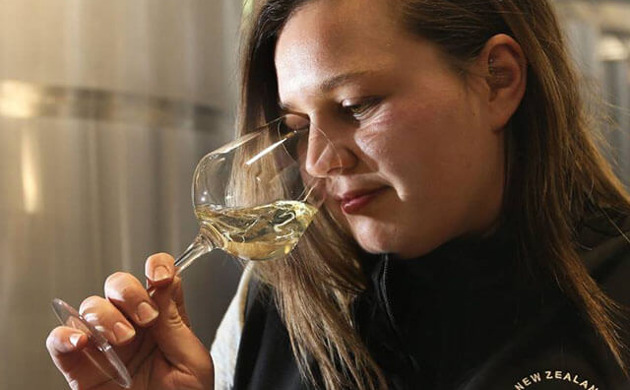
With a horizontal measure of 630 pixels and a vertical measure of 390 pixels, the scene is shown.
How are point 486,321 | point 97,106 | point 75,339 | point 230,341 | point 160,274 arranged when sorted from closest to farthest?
point 75,339 < point 160,274 < point 486,321 < point 230,341 < point 97,106

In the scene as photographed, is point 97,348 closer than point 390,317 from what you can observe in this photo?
Yes

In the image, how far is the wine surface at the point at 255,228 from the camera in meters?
0.93

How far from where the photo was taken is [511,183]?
1.12 meters

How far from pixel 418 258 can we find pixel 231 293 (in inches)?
29.7

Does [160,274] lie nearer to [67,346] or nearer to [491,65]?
[67,346]

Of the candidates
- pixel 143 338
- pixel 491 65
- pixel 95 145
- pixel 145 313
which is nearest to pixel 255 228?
pixel 145 313

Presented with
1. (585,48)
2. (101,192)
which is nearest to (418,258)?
(101,192)

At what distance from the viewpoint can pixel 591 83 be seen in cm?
128

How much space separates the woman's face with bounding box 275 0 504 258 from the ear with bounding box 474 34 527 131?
22 millimetres

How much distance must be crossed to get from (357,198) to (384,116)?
0.34 feet

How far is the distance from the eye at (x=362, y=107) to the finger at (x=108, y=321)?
356 millimetres

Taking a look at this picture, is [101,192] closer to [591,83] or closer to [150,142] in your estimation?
[150,142]

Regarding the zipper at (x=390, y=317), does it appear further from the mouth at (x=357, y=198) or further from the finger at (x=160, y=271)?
the finger at (x=160, y=271)

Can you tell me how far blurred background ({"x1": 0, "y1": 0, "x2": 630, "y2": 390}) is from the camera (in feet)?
4.50
